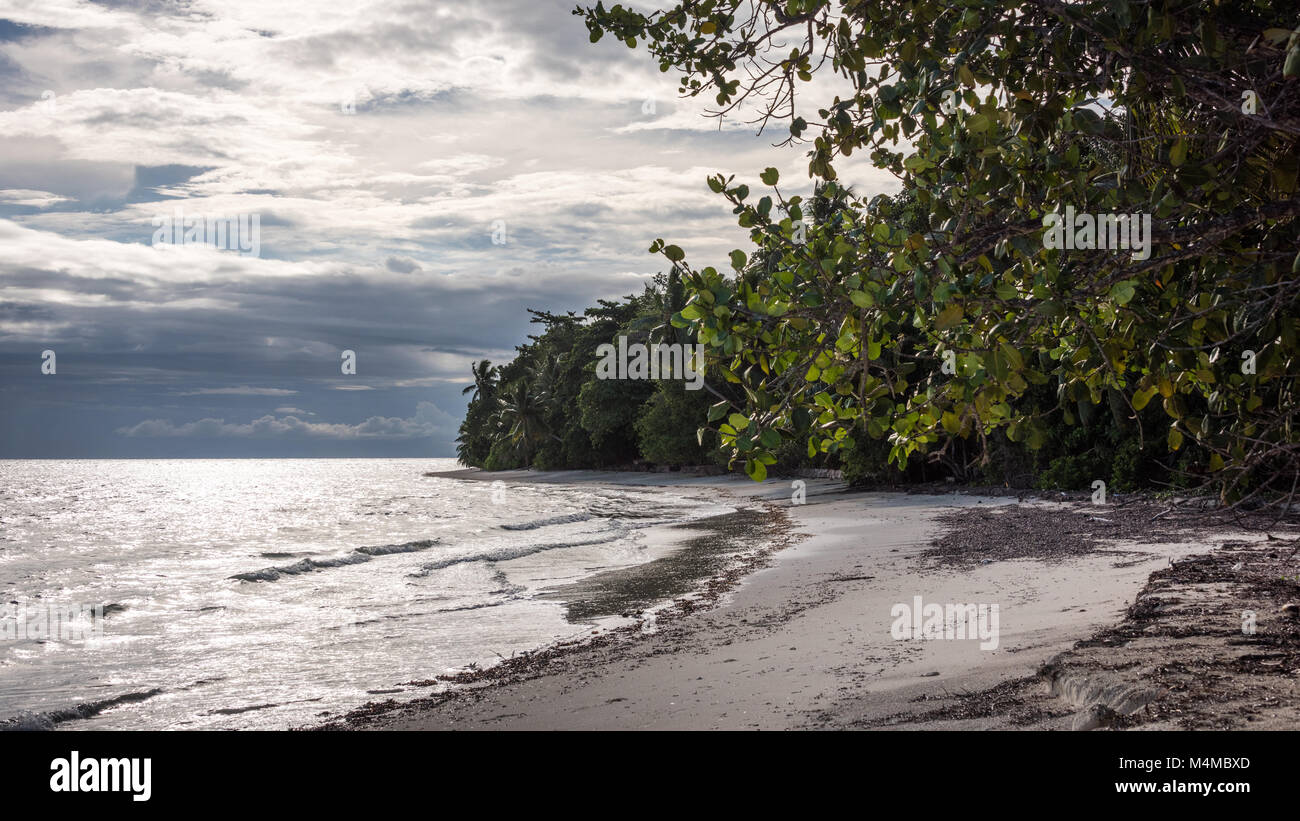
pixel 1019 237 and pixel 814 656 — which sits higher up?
pixel 1019 237

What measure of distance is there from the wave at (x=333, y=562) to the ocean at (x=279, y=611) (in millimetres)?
93

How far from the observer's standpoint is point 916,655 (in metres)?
6.49

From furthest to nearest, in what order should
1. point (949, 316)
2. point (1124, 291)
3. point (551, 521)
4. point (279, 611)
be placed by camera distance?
1. point (551, 521)
2. point (279, 611)
3. point (1124, 291)
4. point (949, 316)

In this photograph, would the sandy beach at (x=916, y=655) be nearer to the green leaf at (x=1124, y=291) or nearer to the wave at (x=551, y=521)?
the green leaf at (x=1124, y=291)

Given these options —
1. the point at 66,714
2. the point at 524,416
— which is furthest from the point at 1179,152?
the point at 524,416

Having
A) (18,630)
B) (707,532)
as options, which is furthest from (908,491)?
(18,630)

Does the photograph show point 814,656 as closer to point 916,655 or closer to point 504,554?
point 916,655

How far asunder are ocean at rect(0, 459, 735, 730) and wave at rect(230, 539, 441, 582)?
9 cm

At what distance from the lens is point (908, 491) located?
32.7 m

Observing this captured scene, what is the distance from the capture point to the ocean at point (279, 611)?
816 cm

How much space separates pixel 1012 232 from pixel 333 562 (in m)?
20.1

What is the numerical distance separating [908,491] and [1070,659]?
2858cm

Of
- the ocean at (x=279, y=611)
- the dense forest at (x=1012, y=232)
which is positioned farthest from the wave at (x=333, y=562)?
the dense forest at (x=1012, y=232)

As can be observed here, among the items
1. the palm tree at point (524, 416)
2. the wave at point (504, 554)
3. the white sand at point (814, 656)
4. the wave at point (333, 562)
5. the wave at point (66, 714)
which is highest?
the palm tree at point (524, 416)
